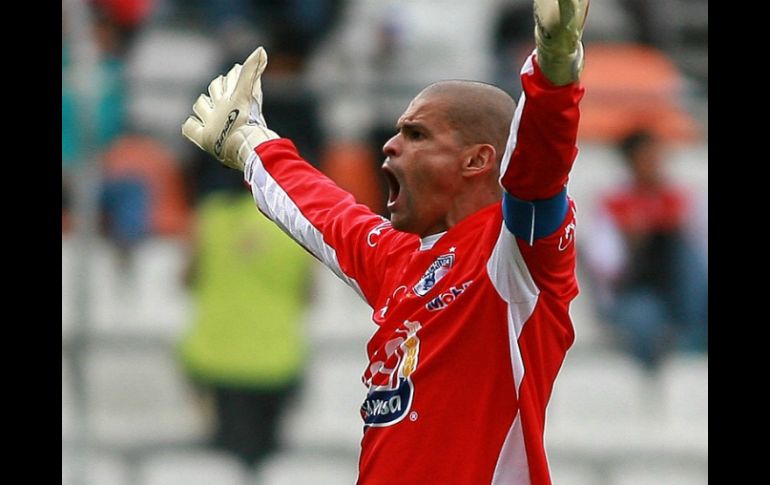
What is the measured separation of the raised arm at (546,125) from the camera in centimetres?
327

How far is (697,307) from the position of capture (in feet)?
27.3

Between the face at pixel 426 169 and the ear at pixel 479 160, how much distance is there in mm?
21

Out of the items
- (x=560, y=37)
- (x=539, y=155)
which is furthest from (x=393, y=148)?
(x=560, y=37)

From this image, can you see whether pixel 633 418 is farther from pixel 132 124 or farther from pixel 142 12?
pixel 142 12

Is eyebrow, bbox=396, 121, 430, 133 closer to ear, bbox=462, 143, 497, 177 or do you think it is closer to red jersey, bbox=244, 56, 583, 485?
ear, bbox=462, 143, 497, 177

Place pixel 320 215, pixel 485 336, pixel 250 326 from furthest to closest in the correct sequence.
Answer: pixel 250 326 → pixel 320 215 → pixel 485 336

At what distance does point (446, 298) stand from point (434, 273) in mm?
122

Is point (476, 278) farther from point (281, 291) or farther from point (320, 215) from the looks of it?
point (281, 291)

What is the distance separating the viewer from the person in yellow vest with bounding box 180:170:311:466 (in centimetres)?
801

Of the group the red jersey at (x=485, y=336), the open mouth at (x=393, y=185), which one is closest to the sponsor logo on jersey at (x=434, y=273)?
the red jersey at (x=485, y=336)

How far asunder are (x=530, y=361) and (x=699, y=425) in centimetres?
491

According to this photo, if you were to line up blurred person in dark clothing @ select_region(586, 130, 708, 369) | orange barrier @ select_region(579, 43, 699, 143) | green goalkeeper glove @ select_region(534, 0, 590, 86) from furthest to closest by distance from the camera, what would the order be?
orange barrier @ select_region(579, 43, 699, 143), blurred person in dark clothing @ select_region(586, 130, 708, 369), green goalkeeper glove @ select_region(534, 0, 590, 86)

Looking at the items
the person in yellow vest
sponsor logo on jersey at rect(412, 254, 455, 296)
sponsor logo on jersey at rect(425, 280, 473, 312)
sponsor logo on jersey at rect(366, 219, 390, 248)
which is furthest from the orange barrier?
sponsor logo on jersey at rect(425, 280, 473, 312)

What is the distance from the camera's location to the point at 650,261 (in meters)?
8.36
